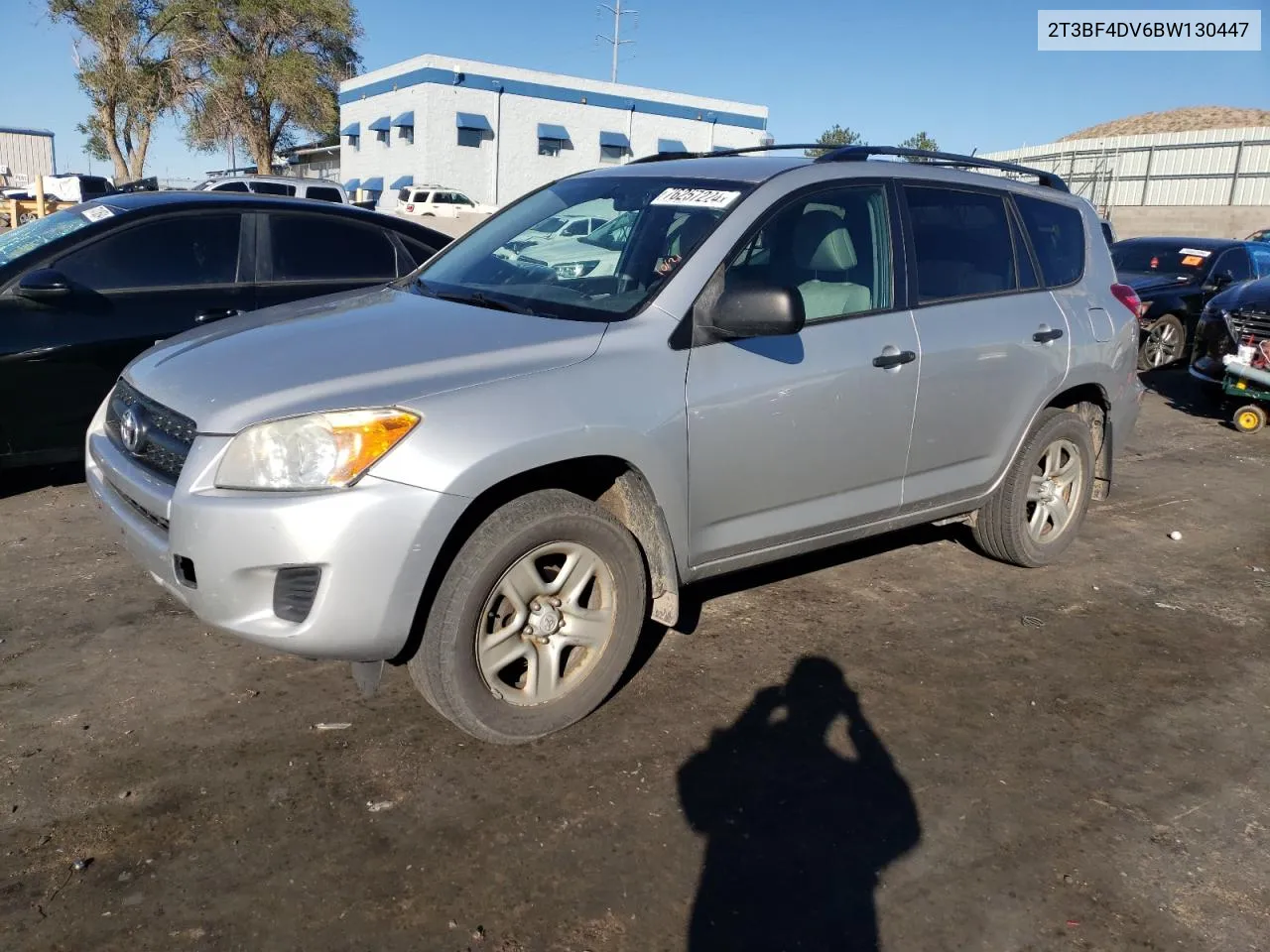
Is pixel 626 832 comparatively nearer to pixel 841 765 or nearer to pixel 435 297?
pixel 841 765

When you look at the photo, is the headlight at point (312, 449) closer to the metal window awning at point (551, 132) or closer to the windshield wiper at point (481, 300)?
the windshield wiper at point (481, 300)

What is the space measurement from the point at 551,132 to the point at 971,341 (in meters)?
38.6

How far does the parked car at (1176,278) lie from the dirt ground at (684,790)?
7.83 m

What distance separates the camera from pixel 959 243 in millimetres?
4406

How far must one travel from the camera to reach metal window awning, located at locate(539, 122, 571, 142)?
4028 centimetres

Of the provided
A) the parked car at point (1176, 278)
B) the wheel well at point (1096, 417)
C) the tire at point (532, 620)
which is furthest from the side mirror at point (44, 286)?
the parked car at point (1176, 278)

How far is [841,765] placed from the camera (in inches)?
128

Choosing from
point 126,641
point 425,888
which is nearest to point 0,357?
point 126,641

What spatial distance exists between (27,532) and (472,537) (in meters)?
3.18

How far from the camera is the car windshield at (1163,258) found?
12.0 m

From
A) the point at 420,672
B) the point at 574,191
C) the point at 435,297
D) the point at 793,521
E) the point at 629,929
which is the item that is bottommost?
the point at 629,929

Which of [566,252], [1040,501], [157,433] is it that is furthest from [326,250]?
[1040,501]

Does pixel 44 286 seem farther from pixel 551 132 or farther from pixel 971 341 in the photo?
pixel 551 132

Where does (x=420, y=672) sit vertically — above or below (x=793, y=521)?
below
